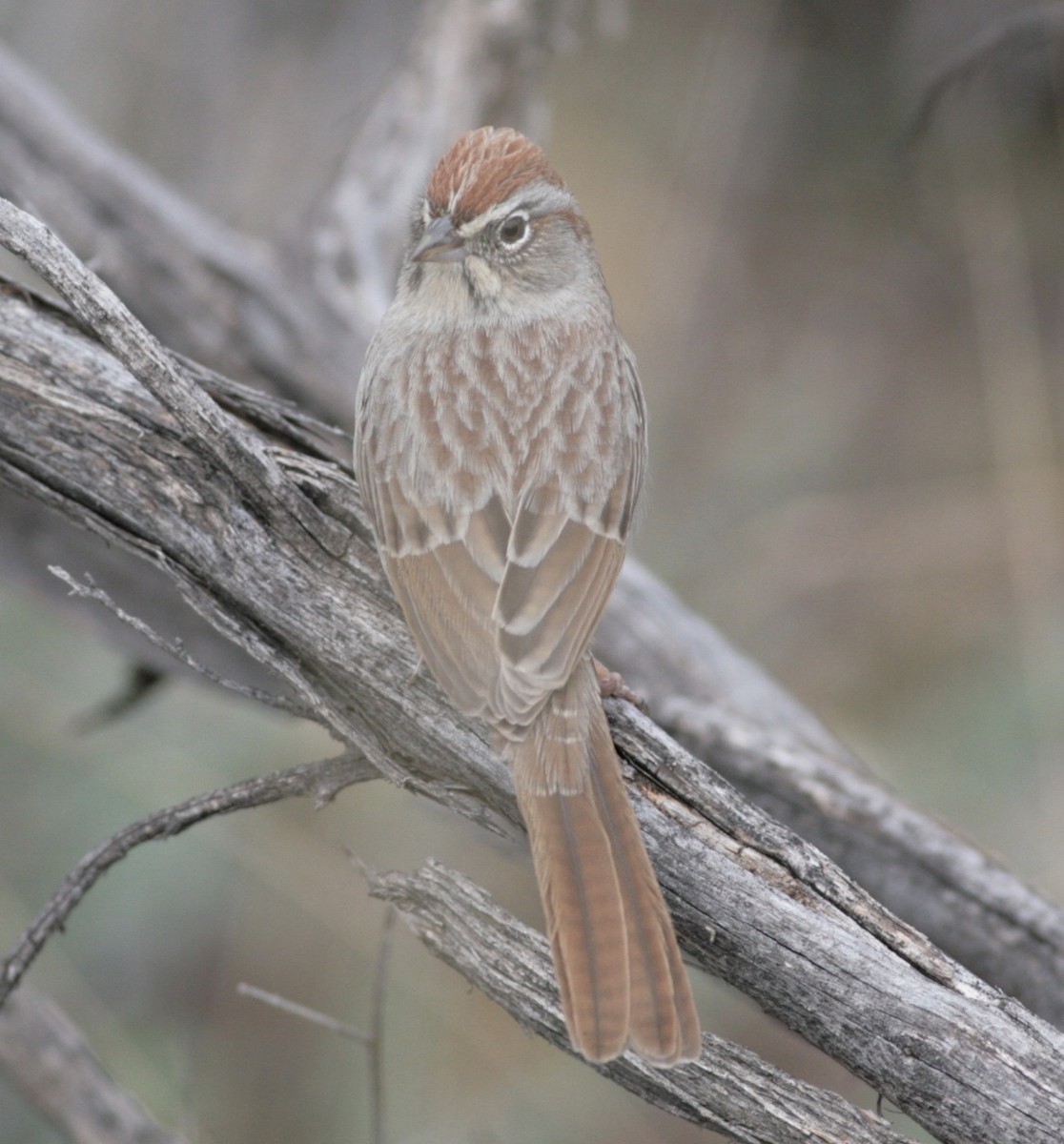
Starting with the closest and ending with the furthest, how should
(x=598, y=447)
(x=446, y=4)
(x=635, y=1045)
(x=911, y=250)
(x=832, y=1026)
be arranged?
(x=635, y=1045) < (x=832, y=1026) < (x=598, y=447) < (x=446, y=4) < (x=911, y=250)

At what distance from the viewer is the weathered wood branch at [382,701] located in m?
2.40

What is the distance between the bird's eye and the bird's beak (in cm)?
12

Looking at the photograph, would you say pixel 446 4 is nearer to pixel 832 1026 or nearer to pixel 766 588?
pixel 766 588

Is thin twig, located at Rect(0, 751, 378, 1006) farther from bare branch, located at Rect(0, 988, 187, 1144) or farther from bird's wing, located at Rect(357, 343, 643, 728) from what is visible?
bare branch, located at Rect(0, 988, 187, 1144)

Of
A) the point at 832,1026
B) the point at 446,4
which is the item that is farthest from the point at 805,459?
the point at 832,1026

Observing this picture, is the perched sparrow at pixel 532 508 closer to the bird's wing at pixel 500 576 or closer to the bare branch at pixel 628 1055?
the bird's wing at pixel 500 576

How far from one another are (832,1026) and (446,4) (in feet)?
11.4

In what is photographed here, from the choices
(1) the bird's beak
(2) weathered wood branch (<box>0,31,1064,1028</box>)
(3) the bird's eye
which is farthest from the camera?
(2) weathered wood branch (<box>0,31,1064,1028</box>)

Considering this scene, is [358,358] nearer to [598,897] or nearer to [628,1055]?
[598,897]

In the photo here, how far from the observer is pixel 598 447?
123 inches

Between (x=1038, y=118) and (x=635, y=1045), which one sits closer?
(x=635, y=1045)

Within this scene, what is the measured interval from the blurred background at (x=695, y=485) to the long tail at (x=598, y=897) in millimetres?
1760

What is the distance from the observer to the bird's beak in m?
3.18

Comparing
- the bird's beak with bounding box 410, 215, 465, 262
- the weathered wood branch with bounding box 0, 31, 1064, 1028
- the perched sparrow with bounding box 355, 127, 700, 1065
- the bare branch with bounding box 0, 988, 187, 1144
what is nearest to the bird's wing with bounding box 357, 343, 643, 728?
the perched sparrow with bounding box 355, 127, 700, 1065
